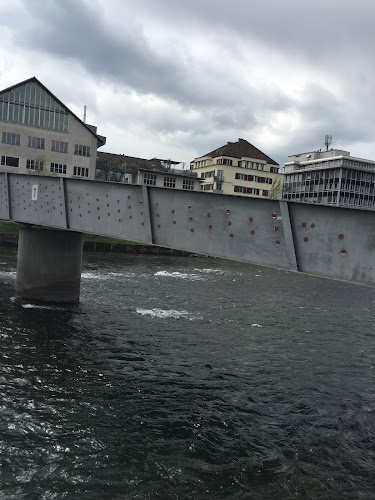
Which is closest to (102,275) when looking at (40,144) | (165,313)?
(165,313)

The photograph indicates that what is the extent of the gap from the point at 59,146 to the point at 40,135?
379 centimetres

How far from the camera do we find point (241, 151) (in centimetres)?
12619

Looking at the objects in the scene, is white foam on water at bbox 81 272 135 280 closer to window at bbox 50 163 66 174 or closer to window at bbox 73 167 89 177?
window at bbox 50 163 66 174

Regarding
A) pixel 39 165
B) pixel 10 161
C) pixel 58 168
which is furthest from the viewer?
pixel 58 168

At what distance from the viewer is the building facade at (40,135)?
75.6 metres

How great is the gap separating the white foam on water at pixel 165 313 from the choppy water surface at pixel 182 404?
7.1 inches

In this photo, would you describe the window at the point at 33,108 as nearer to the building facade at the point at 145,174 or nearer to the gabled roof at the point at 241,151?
the building facade at the point at 145,174

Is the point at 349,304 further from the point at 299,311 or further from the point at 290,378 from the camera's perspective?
the point at 290,378

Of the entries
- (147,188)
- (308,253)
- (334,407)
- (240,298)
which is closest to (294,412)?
(334,407)

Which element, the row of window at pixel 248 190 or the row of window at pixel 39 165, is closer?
the row of window at pixel 39 165

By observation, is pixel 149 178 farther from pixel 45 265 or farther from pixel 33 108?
pixel 45 265

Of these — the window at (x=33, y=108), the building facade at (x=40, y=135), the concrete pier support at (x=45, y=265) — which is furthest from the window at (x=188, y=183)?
the concrete pier support at (x=45, y=265)

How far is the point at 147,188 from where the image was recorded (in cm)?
1795

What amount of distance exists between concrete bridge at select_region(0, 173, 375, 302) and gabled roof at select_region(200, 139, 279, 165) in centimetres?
10129
